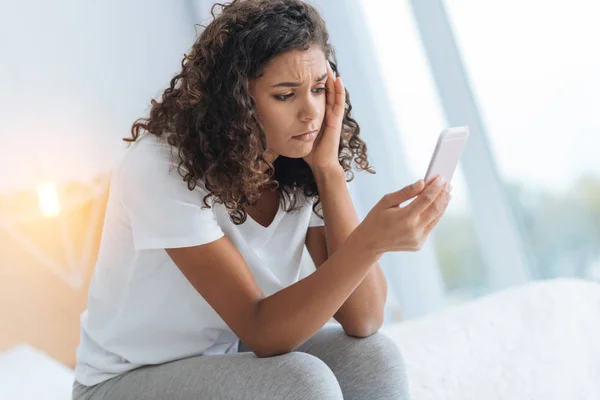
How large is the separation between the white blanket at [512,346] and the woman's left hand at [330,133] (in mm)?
560

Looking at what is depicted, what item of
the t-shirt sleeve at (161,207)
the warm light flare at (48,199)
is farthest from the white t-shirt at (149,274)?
the warm light flare at (48,199)

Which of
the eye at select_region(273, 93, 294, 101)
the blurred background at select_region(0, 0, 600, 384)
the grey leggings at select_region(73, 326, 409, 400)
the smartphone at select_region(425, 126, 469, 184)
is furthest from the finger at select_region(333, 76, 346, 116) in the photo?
the blurred background at select_region(0, 0, 600, 384)

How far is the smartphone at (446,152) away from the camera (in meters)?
1.16

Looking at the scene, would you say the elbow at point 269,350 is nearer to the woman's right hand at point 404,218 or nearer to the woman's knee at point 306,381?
the woman's knee at point 306,381

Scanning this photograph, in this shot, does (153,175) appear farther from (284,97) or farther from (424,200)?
(424,200)

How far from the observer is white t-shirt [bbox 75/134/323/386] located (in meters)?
1.20

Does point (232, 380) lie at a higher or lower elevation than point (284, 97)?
lower

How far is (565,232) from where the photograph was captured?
2652 mm

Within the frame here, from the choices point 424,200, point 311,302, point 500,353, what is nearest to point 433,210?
point 424,200

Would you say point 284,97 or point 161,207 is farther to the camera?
point 284,97

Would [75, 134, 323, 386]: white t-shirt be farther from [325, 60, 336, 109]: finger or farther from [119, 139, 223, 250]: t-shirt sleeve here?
[325, 60, 336, 109]: finger

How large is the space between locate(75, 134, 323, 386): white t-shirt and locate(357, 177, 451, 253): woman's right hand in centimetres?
26

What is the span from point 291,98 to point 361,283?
37 cm

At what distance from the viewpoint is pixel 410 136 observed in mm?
2787
